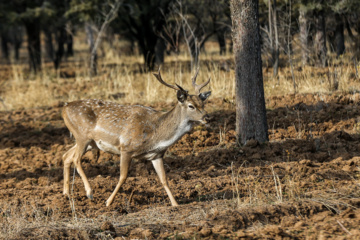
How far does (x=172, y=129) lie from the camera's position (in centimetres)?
726

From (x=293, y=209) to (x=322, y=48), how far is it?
12.9 meters

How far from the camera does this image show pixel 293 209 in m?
5.89

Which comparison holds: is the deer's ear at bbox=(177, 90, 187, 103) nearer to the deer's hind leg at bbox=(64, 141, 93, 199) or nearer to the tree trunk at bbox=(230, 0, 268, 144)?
the deer's hind leg at bbox=(64, 141, 93, 199)

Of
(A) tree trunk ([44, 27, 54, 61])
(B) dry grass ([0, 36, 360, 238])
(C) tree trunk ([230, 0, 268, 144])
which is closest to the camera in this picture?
(B) dry grass ([0, 36, 360, 238])

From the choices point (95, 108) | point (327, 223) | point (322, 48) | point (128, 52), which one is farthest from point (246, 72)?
point (128, 52)

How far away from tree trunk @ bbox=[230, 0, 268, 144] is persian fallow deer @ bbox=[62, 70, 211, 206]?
176 cm

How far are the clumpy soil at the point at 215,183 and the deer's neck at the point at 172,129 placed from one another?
0.89 meters

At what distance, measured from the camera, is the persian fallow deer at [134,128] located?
725cm

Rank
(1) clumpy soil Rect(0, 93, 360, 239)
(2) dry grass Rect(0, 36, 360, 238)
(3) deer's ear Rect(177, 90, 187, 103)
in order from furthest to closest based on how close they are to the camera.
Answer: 1. (3) deer's ear Rect(177, 90, 187, 103)
2. (2) dry grass Rect(0, 36, 360, 238)
3. (1) clumpy soil Rect(0, 93, 360, 239)

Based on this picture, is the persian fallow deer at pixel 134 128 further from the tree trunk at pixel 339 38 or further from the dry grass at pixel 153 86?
the tree trunk at pixel 339 38

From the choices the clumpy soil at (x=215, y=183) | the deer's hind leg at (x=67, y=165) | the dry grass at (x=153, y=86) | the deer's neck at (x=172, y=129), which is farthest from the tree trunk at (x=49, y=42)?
the deer's neck at (x=172, y=129)

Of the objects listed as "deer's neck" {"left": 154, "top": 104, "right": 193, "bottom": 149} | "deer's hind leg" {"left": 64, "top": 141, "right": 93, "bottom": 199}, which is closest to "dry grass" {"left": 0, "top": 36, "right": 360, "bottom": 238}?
"deer's hind leg" {"left": 64, "top": 141, "right": 93, "bottom": 199}

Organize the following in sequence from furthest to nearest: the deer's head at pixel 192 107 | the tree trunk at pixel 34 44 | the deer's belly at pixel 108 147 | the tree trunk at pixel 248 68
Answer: the tree trunk at pixel 34 44 → the tree trunk at pixel 248 68 → the deer's belly at pixel 108 147 → the deer's head at pixel 192 107

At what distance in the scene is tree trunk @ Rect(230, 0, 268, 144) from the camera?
9.07m
